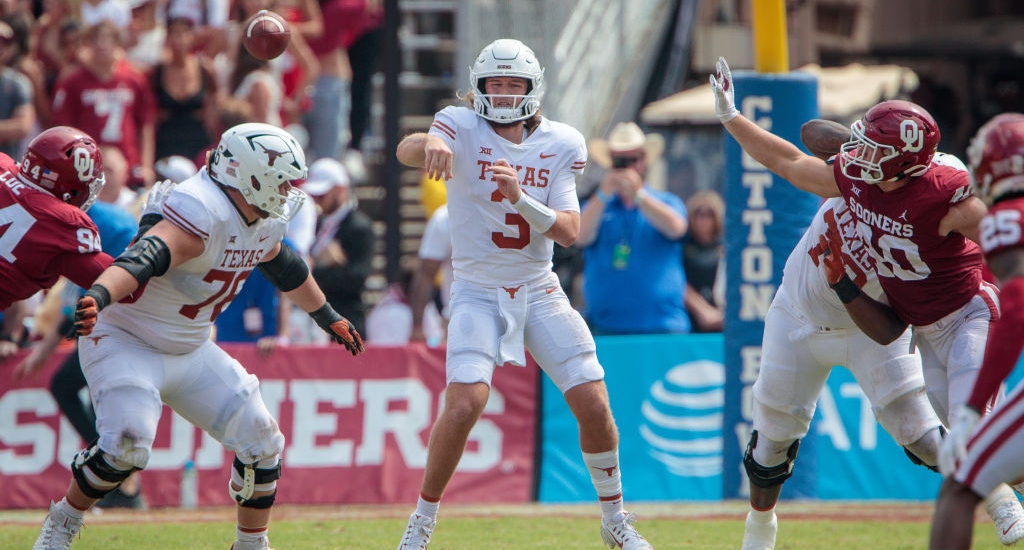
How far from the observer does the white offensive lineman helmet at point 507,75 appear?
661 centimetres

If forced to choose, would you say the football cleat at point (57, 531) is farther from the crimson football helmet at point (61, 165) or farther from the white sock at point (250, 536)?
the crimson football helmet at point (61, 165)

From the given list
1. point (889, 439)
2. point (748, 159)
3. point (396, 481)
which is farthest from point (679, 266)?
point (396, 481)

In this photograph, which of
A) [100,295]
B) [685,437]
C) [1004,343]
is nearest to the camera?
[1004,343]

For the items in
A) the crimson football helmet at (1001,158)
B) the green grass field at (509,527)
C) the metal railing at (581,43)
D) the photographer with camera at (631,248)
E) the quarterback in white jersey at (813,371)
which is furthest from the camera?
the metal railing at (581,43)

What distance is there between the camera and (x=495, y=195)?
21.7 feet

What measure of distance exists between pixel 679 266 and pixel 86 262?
5.11 metres

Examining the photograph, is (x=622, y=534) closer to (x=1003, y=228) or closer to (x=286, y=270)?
(x=286, y=270)

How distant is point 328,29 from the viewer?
1255 centimetres

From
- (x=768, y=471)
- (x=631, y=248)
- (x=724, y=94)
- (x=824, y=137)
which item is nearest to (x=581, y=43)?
(x=631, y=248)

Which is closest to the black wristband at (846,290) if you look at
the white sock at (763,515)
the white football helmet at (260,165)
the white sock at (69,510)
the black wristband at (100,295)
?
the white sock at (763,515)

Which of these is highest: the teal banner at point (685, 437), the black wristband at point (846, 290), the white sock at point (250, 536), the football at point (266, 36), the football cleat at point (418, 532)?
the football at point (266, 36)

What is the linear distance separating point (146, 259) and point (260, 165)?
69 centimetres

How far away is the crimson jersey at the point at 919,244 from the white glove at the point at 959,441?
1376 mm

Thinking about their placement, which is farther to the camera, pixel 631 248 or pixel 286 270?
pixel 631 248
